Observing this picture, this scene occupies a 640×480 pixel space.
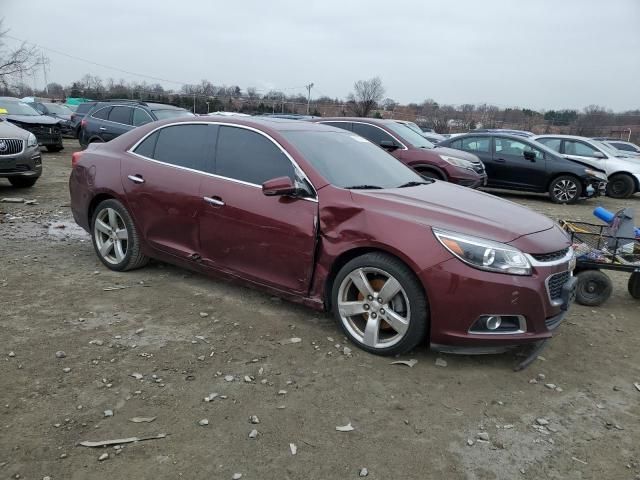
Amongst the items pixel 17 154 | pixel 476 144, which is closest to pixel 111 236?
pixel 17 154

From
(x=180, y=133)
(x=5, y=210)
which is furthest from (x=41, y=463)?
(x=5, y=210)

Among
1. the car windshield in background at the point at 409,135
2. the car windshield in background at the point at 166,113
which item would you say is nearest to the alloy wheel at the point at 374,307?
the car windshield in background at the point at 409,135

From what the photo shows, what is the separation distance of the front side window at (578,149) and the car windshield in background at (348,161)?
11027 millimetres

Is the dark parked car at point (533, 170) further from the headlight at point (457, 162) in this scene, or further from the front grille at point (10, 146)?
the front grille at point (10, 146)

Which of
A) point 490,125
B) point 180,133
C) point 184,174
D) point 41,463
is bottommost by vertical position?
point 41,463

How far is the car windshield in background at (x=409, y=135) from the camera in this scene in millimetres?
10055

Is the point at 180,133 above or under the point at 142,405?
above

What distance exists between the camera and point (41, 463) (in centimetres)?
241

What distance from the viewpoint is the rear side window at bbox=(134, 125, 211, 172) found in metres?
4.45

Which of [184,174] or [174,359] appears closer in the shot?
[174,359]

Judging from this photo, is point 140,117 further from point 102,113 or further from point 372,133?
point 372,133

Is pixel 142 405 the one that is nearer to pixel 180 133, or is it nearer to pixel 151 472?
pixel 151 472

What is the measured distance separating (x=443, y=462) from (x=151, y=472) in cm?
142

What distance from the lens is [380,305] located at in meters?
3.51
